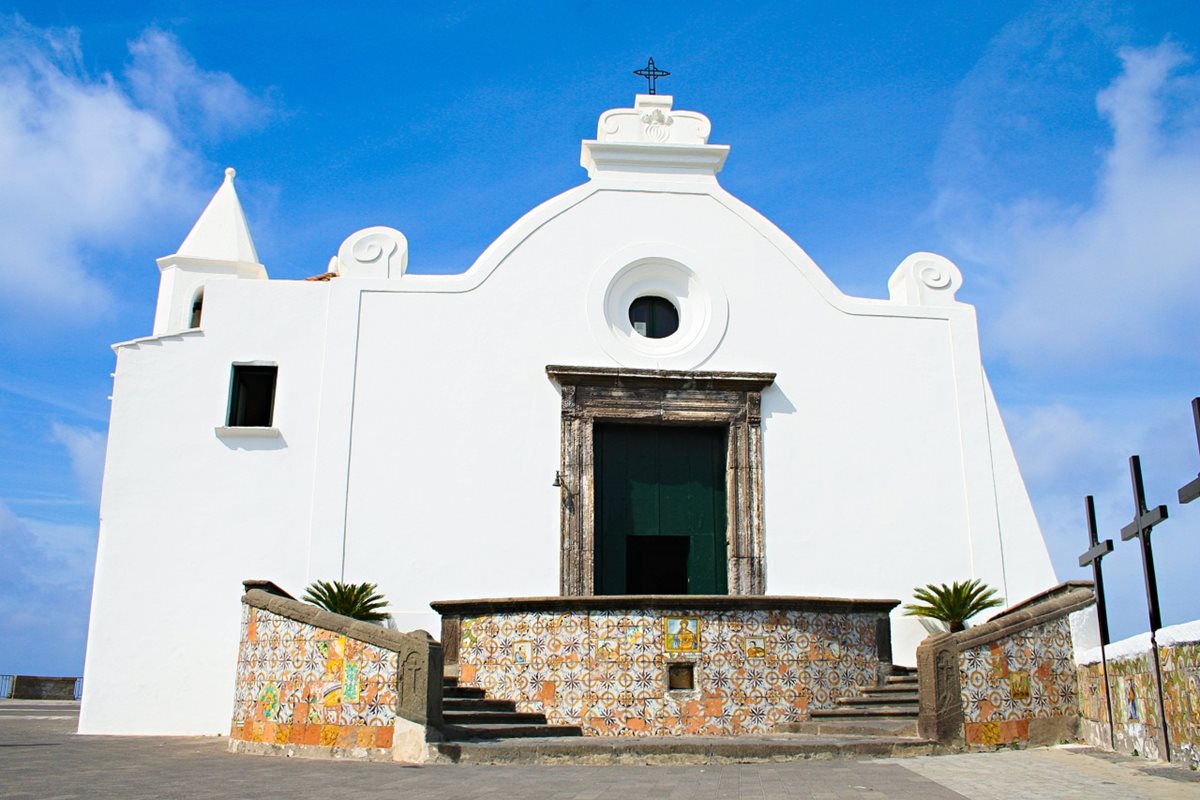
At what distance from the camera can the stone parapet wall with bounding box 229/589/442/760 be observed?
9.80 m

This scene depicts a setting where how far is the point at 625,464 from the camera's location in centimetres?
1546

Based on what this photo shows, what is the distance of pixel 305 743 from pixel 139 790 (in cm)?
286

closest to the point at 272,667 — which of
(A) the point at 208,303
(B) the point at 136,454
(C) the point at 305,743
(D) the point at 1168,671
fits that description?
(C) the point at 305,743

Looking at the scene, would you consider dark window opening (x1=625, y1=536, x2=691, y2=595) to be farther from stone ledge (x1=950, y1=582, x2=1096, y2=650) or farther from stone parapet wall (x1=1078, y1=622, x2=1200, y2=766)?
stone parapet wall (x1=1078, y1=622, x2=1200, y2=766)

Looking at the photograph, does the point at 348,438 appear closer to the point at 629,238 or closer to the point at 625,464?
the point at 625,464

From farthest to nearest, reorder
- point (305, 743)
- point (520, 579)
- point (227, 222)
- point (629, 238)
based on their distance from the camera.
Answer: point (227, 222), point (629, 238), point (520, 579), point (305, 743)

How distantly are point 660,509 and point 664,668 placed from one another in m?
4.45

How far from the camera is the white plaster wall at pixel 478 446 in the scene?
14.4 m

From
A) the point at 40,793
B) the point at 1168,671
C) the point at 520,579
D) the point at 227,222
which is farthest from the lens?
the point at 227,222

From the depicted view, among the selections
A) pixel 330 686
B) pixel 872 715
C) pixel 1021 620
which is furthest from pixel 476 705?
pixel 1021 620

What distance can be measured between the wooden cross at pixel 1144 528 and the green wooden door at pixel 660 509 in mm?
6628

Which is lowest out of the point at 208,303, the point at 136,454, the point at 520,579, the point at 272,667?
the point at 272,667

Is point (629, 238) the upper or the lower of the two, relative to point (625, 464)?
upper

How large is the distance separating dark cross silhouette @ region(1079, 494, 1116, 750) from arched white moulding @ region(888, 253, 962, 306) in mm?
6083
